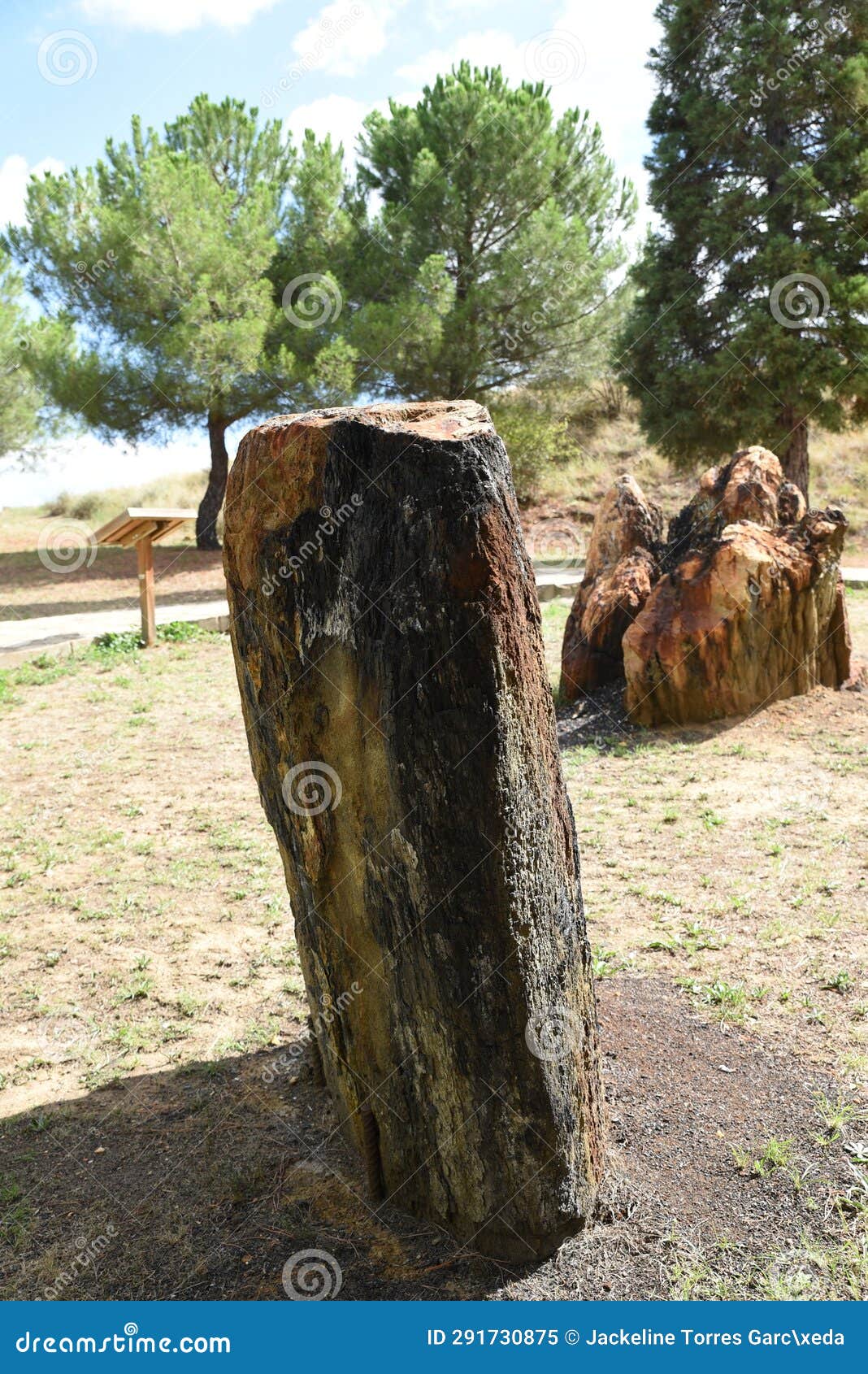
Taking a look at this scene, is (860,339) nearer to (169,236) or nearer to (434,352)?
(434,352)

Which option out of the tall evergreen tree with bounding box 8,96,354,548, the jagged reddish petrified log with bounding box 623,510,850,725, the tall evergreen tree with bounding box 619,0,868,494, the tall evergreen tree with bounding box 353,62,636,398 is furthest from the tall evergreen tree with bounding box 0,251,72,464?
the jagged reddish petrified log with bounding box 623,510,850,725

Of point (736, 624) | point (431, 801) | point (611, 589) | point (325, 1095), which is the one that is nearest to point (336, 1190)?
point (325, 1095)

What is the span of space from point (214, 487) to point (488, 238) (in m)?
6.56

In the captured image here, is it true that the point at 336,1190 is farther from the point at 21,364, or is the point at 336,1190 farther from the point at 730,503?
the point at 21,364

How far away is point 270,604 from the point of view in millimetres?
2357

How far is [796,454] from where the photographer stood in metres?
16.2

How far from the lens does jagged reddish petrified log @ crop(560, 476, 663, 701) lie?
734cm

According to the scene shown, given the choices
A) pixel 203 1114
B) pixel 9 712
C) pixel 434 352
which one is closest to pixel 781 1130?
pixel 203 1114

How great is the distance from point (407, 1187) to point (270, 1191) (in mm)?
392

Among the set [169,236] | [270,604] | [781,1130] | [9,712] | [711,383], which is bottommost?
[781,1130]

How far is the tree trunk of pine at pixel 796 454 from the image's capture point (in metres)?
16.0

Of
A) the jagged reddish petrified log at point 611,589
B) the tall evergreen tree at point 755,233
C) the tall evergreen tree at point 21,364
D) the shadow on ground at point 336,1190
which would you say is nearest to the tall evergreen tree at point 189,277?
the tall evergreen tree at point 21,364

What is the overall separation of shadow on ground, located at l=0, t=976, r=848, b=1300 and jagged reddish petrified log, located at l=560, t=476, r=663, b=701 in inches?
173

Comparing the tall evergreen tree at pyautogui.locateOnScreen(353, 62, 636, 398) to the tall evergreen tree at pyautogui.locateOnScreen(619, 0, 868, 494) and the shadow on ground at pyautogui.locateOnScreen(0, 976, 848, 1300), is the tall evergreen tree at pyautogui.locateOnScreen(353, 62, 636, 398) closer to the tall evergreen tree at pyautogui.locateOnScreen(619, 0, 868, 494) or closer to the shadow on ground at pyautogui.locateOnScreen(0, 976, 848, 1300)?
the tall evergreen tree at pyautogui.locateOnScreen(619, 0, 868, 494)
